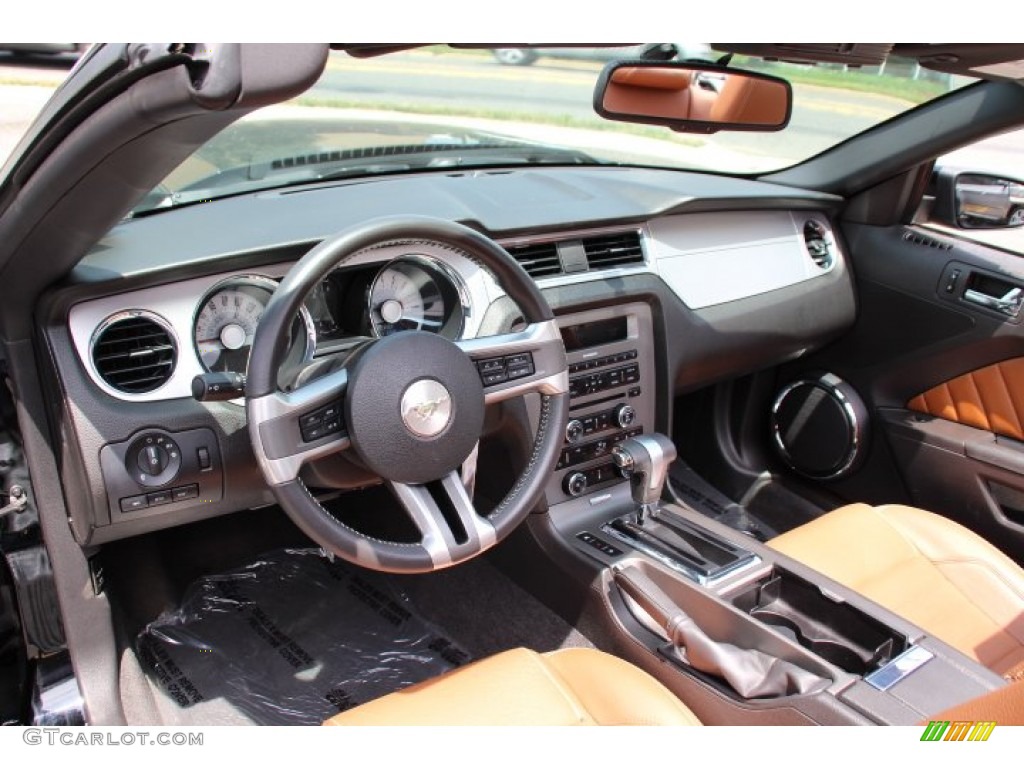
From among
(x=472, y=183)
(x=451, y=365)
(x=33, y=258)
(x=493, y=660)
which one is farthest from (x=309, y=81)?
(x=472, y=183)

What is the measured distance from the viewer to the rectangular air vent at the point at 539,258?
2.49 metres

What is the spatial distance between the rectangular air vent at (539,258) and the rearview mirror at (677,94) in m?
0.44

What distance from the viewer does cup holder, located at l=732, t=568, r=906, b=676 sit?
1.99 meters

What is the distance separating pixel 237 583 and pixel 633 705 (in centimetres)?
162

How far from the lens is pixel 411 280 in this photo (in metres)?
2.27

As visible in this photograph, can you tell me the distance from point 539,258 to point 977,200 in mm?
1554

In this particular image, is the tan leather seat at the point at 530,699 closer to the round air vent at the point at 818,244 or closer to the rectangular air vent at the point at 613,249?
the rectangular air vent at the point at 613,249

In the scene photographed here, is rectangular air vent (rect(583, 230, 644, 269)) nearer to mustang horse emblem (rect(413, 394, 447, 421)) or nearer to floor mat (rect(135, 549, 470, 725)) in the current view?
mustang horse emblem (rect(413, 394, 447, 421))

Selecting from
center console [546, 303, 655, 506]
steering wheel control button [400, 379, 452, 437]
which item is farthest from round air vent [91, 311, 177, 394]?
center console [546, 303, 655, 506]
